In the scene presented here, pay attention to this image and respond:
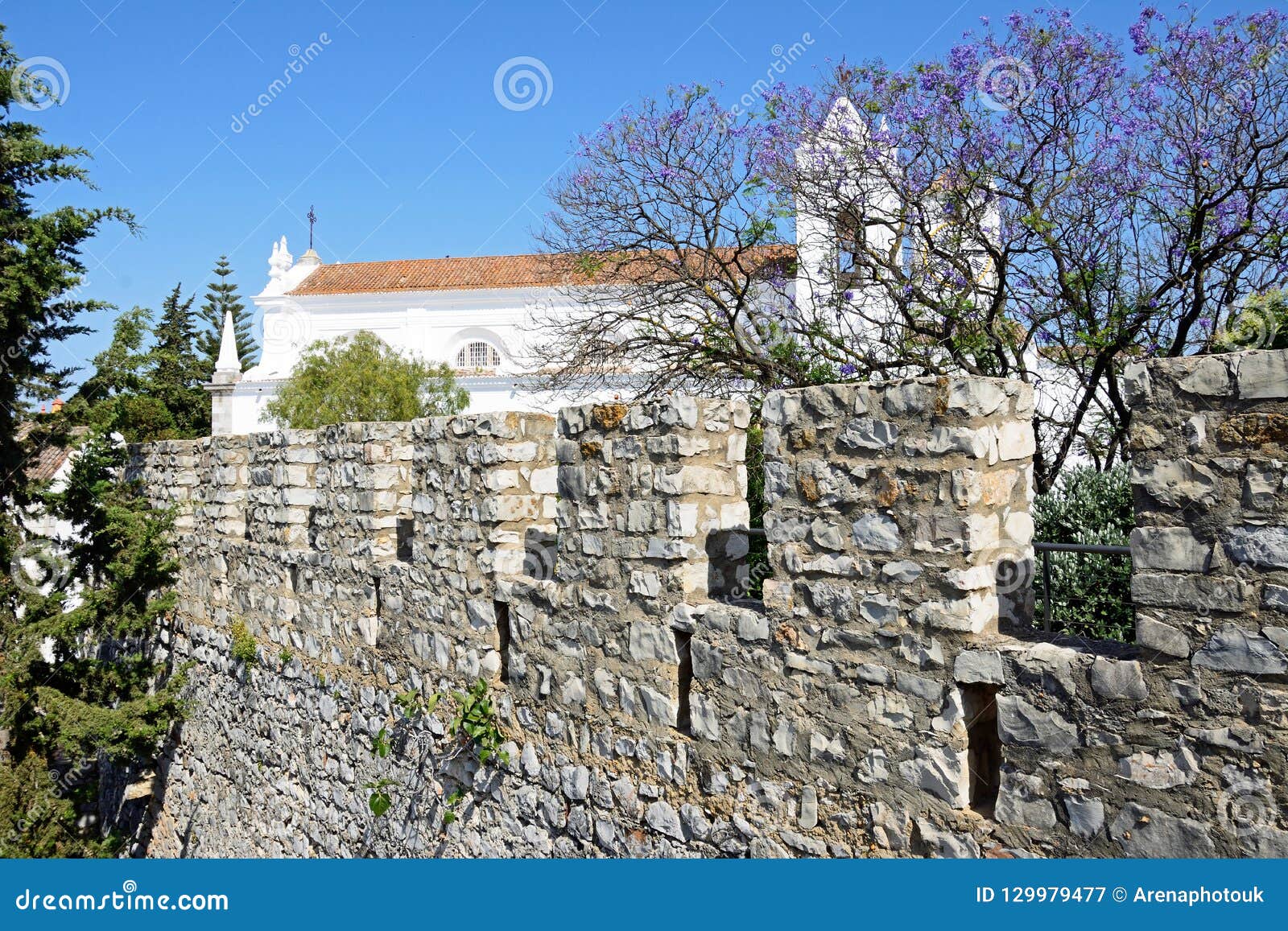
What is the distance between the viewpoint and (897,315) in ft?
34.9

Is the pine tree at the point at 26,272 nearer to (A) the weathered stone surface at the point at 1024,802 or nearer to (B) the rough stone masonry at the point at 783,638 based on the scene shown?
(B) the rough stone masonry at the point at 783,638

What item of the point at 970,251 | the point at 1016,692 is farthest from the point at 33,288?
the point at 1016,692

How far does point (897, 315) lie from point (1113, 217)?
8.43 feet

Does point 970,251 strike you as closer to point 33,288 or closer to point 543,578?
point 543,578

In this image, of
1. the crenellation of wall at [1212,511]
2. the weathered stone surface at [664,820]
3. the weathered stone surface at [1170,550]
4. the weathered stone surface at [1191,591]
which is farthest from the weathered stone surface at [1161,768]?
the weathered stone surface at [664,820]

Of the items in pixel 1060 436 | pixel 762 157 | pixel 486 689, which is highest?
pixel 762 157

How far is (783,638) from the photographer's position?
3.89m

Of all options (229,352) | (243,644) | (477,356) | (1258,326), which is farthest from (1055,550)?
(229,352)

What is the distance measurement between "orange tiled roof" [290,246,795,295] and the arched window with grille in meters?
2.06

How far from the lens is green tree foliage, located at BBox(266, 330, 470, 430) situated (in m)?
23.0

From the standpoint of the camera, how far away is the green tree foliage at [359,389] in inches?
906

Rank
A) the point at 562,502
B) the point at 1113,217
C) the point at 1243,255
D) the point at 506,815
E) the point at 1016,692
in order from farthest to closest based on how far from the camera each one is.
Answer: the point at 1113,217 < the point at 1243,255 < the point at 506,815 < the point at 562,502 < the point at 1016,692

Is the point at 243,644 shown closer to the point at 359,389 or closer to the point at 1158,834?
the point at 1158,834

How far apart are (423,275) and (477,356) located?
357 centimetres
